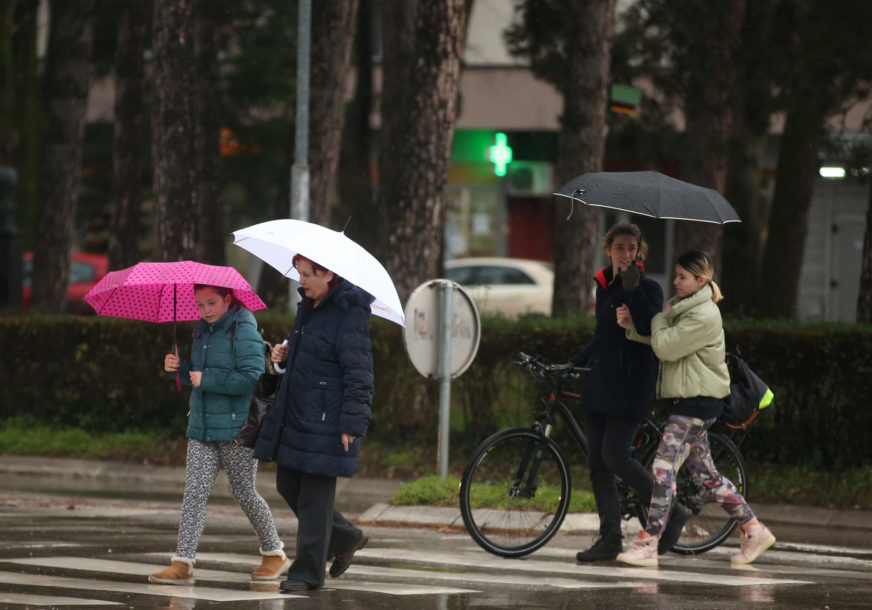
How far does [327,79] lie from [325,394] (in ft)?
33.5

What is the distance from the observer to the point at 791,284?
72.4 feet

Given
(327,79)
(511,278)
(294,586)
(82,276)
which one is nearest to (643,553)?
(294,586)

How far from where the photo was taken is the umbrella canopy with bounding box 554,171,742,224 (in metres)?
8.72

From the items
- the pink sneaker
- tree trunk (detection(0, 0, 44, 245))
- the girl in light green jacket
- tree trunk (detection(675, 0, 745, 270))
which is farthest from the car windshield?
the girl in light green jacket

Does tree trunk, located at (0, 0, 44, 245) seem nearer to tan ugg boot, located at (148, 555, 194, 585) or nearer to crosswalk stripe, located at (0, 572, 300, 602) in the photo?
crosswalk stripe, located at (0, 572, 300, 602)

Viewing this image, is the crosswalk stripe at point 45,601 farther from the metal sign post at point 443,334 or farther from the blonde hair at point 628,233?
the metal sign post at point 443,334

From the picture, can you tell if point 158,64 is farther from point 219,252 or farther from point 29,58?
point 29,58

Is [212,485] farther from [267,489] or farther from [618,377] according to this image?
[267,489]

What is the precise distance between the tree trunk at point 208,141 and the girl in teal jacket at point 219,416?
1343 cm

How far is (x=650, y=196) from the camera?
880cm

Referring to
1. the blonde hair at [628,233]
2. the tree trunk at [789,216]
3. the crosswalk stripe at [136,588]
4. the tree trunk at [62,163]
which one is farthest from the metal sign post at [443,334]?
the tree trunk at [62,163]

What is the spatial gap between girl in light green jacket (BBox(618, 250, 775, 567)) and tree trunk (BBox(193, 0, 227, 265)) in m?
13.2

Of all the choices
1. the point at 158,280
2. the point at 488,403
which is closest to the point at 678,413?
the point at 158,280

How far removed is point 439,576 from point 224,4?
1513cm
